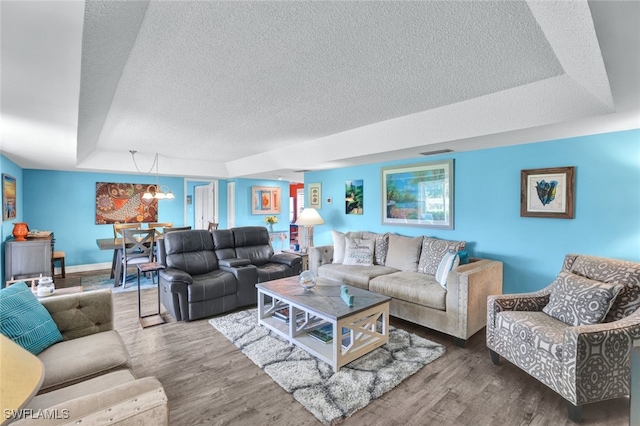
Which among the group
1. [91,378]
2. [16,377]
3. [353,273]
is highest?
[16,377]

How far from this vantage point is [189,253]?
161 inches

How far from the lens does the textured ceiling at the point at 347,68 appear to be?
1507 mm

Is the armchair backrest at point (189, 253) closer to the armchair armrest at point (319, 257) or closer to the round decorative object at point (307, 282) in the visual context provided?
the armchair armrest at point (319, 257)

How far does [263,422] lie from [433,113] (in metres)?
3.10

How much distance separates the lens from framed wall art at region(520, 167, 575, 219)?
304 centimetres

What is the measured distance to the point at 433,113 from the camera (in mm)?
3168

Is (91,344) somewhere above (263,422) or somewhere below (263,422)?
above

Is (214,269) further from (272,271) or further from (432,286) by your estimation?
(432,286)

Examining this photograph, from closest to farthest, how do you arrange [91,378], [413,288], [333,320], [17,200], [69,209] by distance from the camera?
[91,378] < [333,320] < [413,288] < [17,200] < [69,209]

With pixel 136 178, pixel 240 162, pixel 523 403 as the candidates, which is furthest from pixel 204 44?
pixel 136 178

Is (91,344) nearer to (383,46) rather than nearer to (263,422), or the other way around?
(263,422)

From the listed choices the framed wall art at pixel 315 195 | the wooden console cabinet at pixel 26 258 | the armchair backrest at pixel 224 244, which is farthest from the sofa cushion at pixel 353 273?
the wooden console cabinet at pixel 26 258

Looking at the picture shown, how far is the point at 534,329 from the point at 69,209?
25.2 feet

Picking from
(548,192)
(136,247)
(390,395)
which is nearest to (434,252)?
(548,192)
